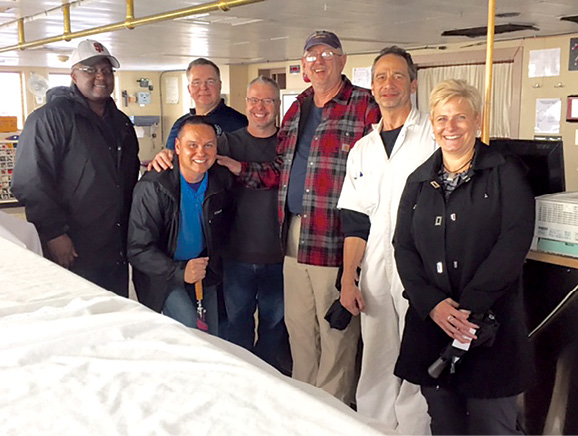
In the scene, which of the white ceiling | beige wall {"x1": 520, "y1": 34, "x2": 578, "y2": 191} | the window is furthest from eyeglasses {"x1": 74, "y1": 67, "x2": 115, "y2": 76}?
the window

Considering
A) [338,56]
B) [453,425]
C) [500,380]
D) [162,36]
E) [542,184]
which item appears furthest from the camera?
[162,36]

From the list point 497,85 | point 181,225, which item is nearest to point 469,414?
point 181,225

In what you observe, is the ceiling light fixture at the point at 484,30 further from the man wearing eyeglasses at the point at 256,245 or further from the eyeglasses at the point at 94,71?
the eyeglasses at the point at 94,71

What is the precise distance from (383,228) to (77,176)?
4.46ft

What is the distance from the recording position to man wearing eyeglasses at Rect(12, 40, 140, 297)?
2.52 m

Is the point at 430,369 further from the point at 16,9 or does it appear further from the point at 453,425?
the point at 16,9

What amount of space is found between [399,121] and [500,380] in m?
0.97

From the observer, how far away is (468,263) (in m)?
1.82

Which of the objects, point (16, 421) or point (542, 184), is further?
point (542, 184)

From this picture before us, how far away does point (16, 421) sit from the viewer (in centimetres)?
89

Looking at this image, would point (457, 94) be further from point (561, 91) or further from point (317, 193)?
point (561, 91)

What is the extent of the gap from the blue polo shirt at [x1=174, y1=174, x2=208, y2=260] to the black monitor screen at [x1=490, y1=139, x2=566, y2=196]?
3.81 ft

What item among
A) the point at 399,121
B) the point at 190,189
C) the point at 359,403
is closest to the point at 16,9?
the point at 190,189

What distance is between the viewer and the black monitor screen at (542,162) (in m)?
2.13
